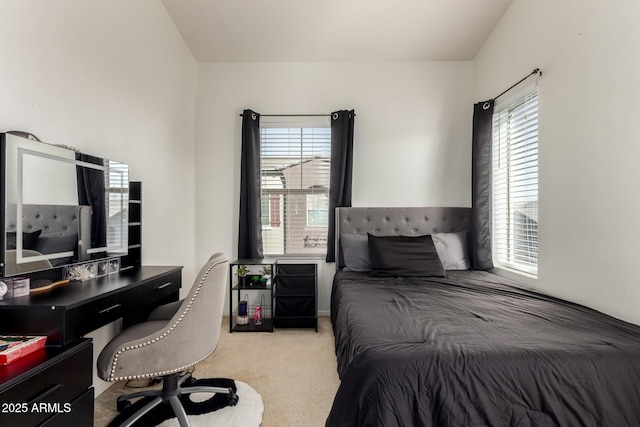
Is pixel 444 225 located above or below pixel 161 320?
above

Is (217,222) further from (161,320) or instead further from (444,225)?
(444,225)

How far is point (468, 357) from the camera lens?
117cm

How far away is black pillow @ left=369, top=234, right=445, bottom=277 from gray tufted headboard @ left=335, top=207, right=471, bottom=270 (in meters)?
0.37

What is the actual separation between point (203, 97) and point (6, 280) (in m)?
2.67

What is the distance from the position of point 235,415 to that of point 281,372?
540 mm

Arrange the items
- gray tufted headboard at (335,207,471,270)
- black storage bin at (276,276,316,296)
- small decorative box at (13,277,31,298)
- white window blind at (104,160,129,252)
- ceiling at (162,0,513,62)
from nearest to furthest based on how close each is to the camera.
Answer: small decorative box at (13,277,31,298), white window blind at (104,160,129,252), ceiling at (162,0,513,62), black storage bin at (276,276,316,296), gray tufted headboard at (335,207,471,270)

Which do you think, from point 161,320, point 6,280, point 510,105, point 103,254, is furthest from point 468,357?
point 510,105

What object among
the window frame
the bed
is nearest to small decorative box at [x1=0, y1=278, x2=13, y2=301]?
the bed

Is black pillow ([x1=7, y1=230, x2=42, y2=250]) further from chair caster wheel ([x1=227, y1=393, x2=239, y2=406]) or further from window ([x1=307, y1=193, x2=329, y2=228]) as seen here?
window ([x1=307, y1=193, x2=329, y2=228])

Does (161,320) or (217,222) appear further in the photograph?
(217,222)

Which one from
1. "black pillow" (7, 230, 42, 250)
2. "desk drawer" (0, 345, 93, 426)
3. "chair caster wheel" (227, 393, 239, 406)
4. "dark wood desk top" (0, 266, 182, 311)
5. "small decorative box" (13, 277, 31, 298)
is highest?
"black pillow" (7, 230, 42, 250)

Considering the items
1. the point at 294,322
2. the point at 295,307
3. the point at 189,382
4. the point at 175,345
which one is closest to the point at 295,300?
the point at 295,307

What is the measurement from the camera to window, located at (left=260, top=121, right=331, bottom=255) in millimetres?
3521

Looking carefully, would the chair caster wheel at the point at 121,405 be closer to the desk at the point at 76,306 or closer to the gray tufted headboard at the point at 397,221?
the desk at the point at 76,306
